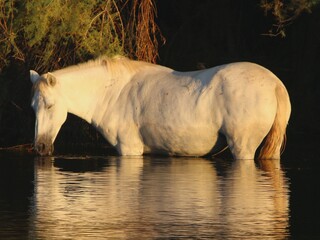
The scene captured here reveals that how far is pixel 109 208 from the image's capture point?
9109 millimetres

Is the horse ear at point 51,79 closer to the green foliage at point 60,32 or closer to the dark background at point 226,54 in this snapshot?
the green foliage at point 60,32

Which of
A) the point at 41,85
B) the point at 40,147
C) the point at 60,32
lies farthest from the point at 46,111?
the point at 60,32

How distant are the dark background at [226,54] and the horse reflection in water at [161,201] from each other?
3.68m

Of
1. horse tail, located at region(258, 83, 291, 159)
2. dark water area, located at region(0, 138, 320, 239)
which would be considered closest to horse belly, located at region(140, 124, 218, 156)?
dark water area, located at region(0, 138, 320, 239)

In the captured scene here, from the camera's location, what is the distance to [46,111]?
45.6ft

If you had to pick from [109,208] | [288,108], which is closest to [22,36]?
[288,108]

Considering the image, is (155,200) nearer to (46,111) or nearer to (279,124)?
(279,124)

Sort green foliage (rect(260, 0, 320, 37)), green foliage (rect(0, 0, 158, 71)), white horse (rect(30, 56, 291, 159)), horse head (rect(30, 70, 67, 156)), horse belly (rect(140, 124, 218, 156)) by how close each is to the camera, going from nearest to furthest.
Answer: white horse (rect(30, 56, 291, 159)), horse belly (rect(140, 124, 218, 156)), horse head (rect(30, 70, 67, 156)), green foliage (rect(260, 0, 320, 37)), green foliage (rect(0, 0, 158, 71))

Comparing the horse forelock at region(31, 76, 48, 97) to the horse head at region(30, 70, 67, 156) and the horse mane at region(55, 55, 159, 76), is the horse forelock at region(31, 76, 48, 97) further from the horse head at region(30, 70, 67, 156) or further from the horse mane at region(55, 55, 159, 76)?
the horse mane at region(55, 55, 159, 76)

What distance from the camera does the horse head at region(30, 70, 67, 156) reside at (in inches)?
545

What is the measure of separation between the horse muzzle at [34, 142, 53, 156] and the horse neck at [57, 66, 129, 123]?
694mm

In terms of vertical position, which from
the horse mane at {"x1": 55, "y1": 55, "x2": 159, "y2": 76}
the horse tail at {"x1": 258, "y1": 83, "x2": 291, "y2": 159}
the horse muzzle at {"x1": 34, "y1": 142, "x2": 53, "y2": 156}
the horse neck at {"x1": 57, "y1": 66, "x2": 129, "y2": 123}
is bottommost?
the horse muzzle at {"x1": 34, "y1": 142, "x2": 53, "y2": 156}

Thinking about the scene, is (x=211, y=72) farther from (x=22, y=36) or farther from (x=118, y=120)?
(x=22, y=36)

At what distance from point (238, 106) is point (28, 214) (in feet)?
16.3
